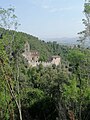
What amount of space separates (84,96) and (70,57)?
2.03 metres

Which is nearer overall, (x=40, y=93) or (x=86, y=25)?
(x=86, y=25)

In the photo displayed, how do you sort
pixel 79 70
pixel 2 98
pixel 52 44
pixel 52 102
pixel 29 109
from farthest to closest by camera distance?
pixel 52 44 → pixel 29 109 → pixel 52 102 → pixel 79 70 → pixel 2 98

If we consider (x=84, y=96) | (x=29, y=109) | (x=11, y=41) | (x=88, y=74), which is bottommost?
(x=29, y=109)

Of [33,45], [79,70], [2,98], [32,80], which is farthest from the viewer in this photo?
[33,45]

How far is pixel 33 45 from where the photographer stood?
2352 inches

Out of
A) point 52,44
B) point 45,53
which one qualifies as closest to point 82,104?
point 45,53

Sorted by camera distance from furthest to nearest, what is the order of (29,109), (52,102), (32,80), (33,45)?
(33,45), (32,80), (29,109), (52,102)

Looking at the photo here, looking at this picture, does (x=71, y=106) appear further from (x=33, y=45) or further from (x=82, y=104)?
(x=33, y=45)

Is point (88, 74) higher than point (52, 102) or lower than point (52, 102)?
higher

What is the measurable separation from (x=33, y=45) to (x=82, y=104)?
4535 cm

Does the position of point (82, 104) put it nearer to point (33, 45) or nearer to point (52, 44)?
point (33, 45)

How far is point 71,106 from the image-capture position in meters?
14.7

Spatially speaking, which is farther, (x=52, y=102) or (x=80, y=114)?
(x=52, y=102)

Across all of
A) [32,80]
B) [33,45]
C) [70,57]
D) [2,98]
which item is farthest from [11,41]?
[33,45]
